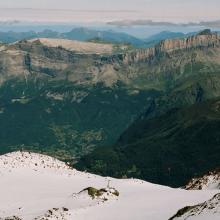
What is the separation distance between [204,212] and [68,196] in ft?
87.1

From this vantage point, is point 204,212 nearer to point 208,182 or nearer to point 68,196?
point 68,196

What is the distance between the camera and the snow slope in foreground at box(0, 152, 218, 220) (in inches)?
2167

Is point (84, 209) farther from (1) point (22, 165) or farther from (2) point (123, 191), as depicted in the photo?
(1) point (22, 165)

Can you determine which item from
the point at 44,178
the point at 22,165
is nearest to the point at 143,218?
the point at 44,178

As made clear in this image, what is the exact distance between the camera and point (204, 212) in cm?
4353

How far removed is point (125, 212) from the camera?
55.6 m

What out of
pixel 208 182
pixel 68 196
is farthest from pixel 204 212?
pixel 208 182

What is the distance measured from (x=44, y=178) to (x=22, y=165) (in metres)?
6.48

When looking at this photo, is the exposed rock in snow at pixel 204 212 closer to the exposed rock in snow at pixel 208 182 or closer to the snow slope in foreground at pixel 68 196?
the snow slope in foreground at pixel 68 196

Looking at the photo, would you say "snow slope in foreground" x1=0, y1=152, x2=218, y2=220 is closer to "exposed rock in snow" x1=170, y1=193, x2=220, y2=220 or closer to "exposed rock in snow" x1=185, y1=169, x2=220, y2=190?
"exposed rock in snow" x1=170, y1=193, x2=220, y2=220

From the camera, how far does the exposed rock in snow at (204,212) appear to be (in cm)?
4230

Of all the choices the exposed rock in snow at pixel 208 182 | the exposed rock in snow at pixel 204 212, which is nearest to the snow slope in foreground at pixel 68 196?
the exposed rock in snow at pixel 204 212

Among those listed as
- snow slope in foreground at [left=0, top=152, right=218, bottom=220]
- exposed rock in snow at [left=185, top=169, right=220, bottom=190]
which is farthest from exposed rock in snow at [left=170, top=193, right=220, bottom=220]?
exposed rock in snow at [left=185, top=169, right=220, bottom=190]

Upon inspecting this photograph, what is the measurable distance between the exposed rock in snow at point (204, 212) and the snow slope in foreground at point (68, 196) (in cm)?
524
